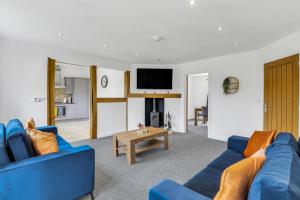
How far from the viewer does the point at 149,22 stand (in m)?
2.61

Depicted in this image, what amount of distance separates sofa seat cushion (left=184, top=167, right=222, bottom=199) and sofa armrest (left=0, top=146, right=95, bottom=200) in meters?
1.15

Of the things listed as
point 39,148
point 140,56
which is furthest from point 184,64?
point 39,148

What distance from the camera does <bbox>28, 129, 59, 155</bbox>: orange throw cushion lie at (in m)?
1.94

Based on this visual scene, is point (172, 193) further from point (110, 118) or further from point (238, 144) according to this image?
point (110, 118)

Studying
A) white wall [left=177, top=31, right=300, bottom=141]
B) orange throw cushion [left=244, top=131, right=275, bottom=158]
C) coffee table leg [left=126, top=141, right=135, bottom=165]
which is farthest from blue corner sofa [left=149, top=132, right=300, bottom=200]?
white wall [left=177, top=31, right=300, bottom=141]

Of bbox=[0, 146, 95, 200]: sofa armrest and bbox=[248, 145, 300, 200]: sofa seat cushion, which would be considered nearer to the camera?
bbox=[248, 145, 300, 200]: sofa seat cushion

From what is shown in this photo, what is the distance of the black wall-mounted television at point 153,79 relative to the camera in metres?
5.74

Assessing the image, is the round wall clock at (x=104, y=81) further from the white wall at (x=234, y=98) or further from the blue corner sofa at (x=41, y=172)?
the blue corner sofa at (x=41, y=172)

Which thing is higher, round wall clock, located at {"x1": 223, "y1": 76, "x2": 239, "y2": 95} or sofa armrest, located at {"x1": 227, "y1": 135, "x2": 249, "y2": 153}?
round wall clock, located at {"x1": 223, "y1": 76, "x2": 239, "y2": 95}

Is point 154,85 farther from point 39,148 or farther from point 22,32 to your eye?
point 39,148

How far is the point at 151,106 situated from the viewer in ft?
19.6

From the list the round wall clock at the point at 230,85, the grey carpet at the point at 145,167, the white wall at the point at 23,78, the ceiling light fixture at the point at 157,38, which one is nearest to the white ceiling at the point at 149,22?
the ceiling light fixture at the point at 157,38

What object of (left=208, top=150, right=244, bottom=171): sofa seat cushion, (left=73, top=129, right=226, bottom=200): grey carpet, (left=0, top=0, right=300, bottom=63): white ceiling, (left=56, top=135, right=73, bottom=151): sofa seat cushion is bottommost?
(left=73, top=129, right=226, bottom=200): grey carpet

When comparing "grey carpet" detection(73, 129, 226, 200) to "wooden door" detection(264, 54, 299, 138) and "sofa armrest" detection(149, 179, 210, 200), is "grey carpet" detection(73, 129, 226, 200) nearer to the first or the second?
"sofa armrest" detection(149, 179, 210, 200)
